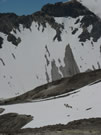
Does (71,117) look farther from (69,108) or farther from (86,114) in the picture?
(69,108)

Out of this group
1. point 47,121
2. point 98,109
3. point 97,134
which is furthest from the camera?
point 47,121

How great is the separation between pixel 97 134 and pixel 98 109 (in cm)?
939

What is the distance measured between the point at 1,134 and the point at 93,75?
37724 millimetres

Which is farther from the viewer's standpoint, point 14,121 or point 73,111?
point 14,121

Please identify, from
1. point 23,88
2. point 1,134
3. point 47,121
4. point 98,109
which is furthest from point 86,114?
Answer: point 23,88

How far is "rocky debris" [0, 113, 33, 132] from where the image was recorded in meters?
25.8

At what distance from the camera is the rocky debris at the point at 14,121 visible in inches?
1016

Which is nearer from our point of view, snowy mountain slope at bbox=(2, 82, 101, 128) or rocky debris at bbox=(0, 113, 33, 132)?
snowy mountain slope at bbox=(2, 82, 101, 128)

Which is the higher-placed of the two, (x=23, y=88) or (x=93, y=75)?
(x=93, y=75)

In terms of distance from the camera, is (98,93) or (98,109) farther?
(98,93)

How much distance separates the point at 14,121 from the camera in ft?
90.0

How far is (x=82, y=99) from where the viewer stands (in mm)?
27719

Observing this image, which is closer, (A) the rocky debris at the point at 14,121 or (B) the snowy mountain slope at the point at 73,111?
(B) the snowy mountain slope at the point at 73,111

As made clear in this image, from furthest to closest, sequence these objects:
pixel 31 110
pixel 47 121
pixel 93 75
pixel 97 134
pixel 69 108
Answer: pixel 93 75
pixel 31 110
pixel 69 108
pixel 47 121
pixel 97 134
